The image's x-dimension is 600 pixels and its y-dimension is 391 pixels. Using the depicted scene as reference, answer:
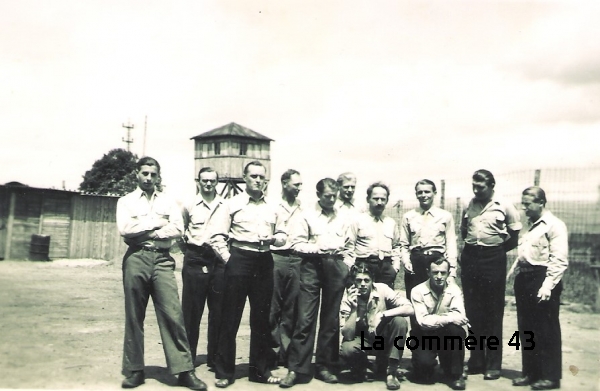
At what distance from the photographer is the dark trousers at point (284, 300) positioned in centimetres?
563

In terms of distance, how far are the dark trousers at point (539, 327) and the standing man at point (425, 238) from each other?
782mm

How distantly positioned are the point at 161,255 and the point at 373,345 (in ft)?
7.08

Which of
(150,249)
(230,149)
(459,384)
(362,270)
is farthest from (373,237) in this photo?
(230,149)

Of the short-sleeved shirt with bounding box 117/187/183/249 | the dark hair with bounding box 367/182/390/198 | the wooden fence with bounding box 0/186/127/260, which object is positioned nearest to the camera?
the short-sleeved shirt with bounding box 117/187/183/249

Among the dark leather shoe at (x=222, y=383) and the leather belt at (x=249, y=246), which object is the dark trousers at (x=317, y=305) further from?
the dark leather shoe at (x=222, y=383)

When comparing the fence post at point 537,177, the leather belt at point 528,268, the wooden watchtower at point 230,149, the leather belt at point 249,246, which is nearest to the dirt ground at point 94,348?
the leather belt at point 528,268

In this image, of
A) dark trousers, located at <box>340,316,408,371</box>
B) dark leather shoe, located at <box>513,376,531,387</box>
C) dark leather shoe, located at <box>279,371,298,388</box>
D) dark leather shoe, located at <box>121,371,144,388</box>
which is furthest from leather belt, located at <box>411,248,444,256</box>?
dark leather shoe, located at <box>121,371,144,388</box>

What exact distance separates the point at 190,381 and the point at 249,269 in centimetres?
109

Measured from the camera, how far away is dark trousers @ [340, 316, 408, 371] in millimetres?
5094

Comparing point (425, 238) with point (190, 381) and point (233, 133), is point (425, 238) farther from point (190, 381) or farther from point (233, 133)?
point (233, 133)

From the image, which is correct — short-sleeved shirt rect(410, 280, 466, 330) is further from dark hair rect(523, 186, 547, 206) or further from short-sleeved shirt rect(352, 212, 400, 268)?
dark hair rect(523, 186, 547, 206)

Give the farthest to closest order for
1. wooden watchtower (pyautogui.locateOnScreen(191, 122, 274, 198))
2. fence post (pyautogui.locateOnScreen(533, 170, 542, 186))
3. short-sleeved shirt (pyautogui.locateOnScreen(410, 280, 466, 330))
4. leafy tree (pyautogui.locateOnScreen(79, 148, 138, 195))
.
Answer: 1. leafy tree (pyautogui.locateOnScreen(79, 148, 138, 195))
2. wooden watchtower (pyautogui.locateOnScreen(191, 122, 274, 198))
3. fence post (pyautogui.locateOnScreen(533, 170, 542, 186))
4. short-sleeved shirt (pyautogui.locateOnScreen(410, 280, 466, 330))

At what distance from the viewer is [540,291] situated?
496 cm

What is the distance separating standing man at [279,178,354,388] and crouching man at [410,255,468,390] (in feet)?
2.58
